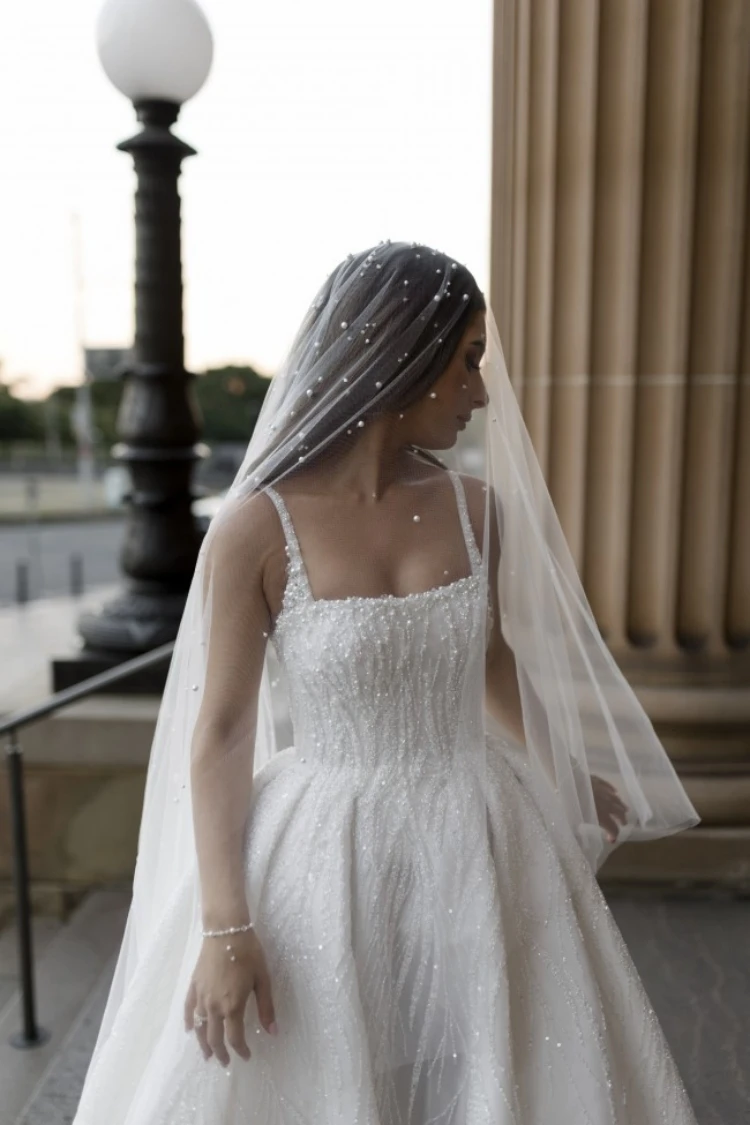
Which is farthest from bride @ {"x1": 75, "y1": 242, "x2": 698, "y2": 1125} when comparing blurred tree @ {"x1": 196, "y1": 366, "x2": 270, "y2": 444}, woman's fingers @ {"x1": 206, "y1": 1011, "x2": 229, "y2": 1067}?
blurred tree @ {"x1": 196, "y1": 366, "x2": 270, "y2": 444}

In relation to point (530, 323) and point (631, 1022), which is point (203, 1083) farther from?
point (530, 323)

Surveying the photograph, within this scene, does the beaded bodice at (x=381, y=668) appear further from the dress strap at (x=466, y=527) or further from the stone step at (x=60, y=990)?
the stone step at (x=60, y=990)

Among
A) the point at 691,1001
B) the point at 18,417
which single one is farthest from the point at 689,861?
the point at 18,417

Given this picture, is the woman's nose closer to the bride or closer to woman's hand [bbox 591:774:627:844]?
the bride

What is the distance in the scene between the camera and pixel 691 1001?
114 inches

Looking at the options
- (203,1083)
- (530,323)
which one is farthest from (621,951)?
A: (530,323)

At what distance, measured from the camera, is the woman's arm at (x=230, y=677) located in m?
1.47

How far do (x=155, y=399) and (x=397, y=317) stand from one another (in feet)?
9.48

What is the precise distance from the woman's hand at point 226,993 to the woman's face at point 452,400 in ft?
2.57

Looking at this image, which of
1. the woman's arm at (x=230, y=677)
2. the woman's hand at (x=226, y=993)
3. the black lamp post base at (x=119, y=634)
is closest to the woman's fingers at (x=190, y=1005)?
the woman's hand at (x=226, y=993)

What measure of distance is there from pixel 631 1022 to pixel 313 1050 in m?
0.50

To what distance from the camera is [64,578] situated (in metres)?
16.9

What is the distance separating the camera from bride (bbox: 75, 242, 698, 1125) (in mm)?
1395

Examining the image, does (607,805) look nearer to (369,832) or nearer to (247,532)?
(369,832)
